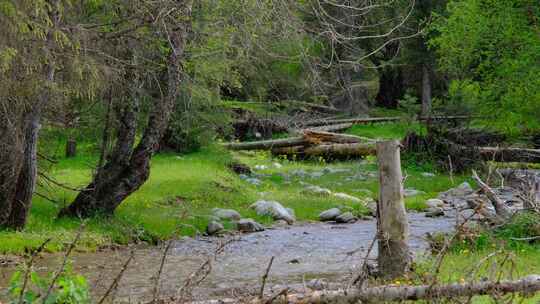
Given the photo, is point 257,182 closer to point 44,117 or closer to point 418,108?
point 44,117

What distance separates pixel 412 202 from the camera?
63.9ft

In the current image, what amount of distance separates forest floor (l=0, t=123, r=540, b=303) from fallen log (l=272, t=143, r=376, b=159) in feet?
1.49

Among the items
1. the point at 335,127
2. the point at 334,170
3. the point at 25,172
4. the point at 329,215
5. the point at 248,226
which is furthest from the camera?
the point at 335,127

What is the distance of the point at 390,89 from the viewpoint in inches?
1917

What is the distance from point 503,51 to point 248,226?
10.1 metres

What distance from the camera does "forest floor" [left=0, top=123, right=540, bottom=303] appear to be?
12289mm

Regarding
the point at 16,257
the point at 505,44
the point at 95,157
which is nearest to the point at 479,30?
the point at 505,44

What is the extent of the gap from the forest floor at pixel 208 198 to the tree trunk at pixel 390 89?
786 inches

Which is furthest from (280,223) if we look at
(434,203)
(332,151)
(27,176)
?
(332,151)

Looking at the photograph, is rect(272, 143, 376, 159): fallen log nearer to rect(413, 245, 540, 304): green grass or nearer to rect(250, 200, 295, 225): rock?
rect(250, 200, 295, 225): rock

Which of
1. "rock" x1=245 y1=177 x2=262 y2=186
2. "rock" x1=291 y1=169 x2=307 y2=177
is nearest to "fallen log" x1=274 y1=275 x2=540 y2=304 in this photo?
"rock" x1=245 y1=177 x2=262 y2=186

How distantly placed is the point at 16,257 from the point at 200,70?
631cm

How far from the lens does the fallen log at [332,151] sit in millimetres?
27469

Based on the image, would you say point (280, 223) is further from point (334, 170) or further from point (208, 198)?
point (334, 170)
